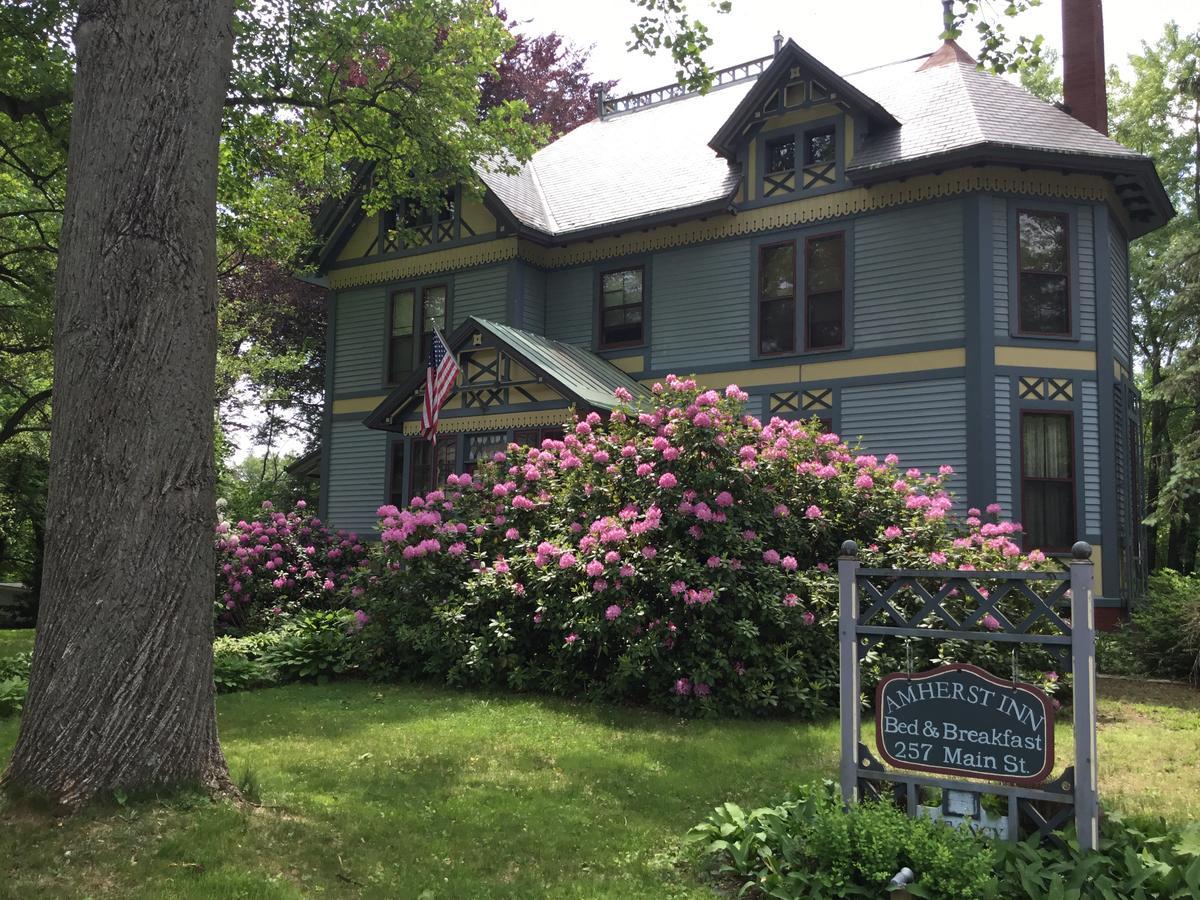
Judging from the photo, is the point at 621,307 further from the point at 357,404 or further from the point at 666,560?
the point at 666,560

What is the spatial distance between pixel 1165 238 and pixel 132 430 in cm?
2796

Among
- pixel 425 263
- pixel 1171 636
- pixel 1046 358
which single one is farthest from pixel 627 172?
pixel 1171 636

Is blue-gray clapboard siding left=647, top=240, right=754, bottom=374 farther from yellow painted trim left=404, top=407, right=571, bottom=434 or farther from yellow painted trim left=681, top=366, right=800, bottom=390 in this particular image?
yellow painted trim left=404, top=407, right=571, bottom=434

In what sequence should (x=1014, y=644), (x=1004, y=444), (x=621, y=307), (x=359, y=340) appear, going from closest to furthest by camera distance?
(x=1014, y=644)
(x=1004, y=444)
(x=621, y=307)
(x=359, y=340)

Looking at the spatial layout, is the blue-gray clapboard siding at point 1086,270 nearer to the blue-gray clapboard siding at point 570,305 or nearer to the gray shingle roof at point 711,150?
the gray shingle roof at point 711,150

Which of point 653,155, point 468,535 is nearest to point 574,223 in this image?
point 653,155

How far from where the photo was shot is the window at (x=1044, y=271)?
48.8 ft

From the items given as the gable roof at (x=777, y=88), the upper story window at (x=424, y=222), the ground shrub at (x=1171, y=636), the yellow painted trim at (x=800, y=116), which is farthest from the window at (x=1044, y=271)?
the upper story window at (x=424, y=222)

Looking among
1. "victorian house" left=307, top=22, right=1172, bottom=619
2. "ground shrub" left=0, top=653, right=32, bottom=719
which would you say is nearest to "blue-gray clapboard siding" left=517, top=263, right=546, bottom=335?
"victorian house" left=307, top=22, right=1172, bottom=619

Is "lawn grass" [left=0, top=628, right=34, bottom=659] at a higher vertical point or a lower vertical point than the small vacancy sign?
lower

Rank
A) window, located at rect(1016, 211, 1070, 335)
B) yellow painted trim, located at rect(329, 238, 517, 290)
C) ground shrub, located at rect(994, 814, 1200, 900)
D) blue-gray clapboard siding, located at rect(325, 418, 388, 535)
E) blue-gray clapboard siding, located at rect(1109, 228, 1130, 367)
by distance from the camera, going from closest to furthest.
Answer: ground shrub, located at rect(994, 814, 1200, 900) < window, located at rect(1016, 211, 1070, 335) < blue-gray clapboard siding, located at rect(1109, 228, 1130, 367) < yellow painted trim, located at rect(329, 238, 517, 290) < blue-gray clapboard siding, located at rect(325, 418, 388, 535)

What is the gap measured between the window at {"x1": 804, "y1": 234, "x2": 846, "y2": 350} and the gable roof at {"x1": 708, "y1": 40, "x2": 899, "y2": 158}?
214cm

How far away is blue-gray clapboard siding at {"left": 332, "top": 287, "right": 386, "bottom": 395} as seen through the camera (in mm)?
20406

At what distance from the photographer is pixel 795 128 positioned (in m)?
16.5
